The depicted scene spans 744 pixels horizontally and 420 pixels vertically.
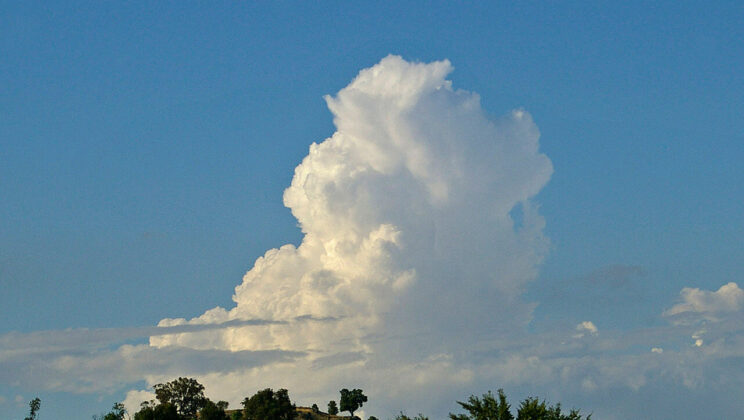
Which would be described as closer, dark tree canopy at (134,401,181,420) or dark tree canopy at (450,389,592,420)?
dark tree canopy at (450,389,592,420)

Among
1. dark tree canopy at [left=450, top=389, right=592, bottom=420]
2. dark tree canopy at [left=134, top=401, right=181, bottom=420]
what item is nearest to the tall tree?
dark tree canopy at [left=450, top=389, right=592, bottom=420]

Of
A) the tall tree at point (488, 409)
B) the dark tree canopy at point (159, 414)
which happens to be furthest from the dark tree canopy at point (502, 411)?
the dark tree canopy at point (159, 414)

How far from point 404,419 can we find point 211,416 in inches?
3892

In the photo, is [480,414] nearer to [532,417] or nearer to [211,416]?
[532,417]

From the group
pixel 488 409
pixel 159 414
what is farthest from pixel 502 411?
pixel 159 414

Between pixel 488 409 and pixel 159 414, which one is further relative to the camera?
pixel 159 414

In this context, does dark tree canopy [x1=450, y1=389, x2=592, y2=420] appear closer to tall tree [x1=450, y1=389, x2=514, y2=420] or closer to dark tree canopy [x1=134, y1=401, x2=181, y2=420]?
tall tree [x1=450, y1=389, x2=514, y2=420]

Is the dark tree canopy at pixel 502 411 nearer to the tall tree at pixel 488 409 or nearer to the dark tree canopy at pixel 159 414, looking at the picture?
the tall tree at pixel 488 409

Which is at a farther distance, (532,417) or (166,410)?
(166,410)

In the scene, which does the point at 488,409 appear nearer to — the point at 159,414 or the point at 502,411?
the point at 502,411

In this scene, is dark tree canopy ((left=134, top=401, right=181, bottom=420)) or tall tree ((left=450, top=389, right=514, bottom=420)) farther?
dark tree canopy ((left=134, top=401, right=181, bottom=420))

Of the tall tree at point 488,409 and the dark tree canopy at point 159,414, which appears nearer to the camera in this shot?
the tall tree at point 488,409

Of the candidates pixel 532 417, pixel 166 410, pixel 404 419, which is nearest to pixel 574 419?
pixel 532 417

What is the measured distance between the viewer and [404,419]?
11012 cm
